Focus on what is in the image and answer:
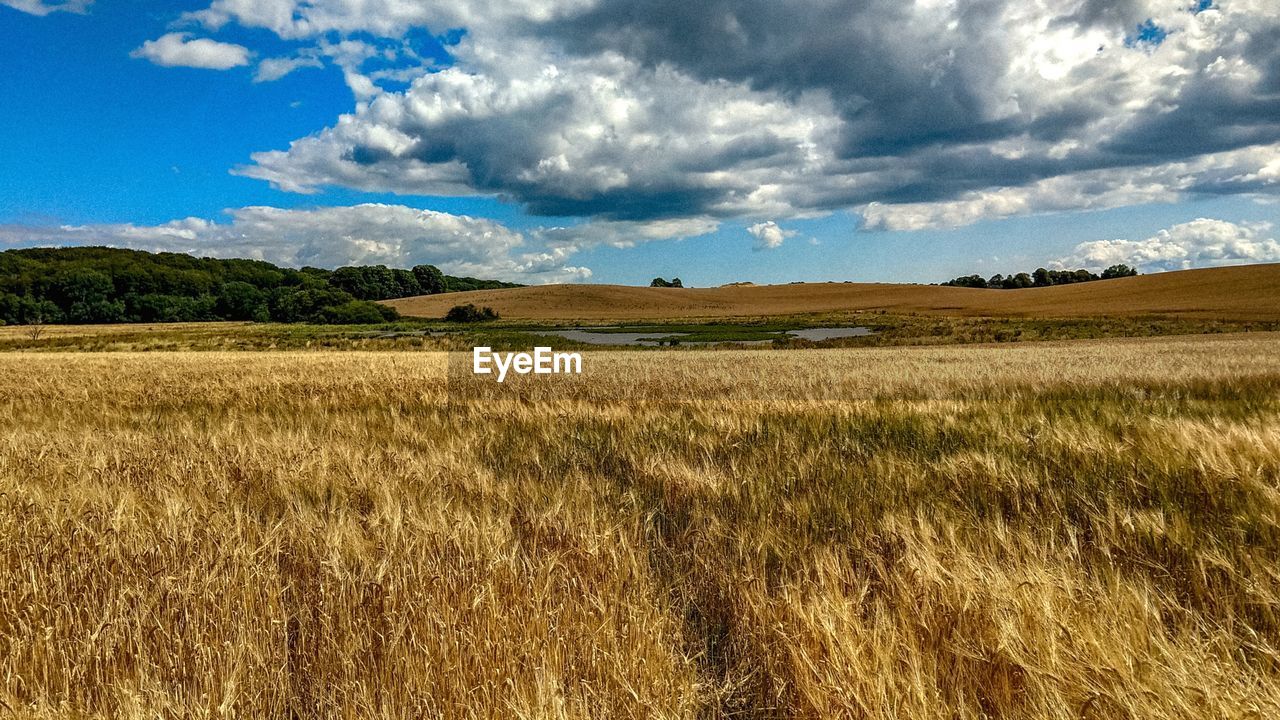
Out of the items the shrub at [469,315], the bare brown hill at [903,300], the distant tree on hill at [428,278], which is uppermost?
the distant tree on hill at [428,278]

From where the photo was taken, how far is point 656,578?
2.97 m

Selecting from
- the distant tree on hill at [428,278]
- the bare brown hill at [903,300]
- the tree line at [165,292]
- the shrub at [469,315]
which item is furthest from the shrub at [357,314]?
the distant tree on hill at [428,278]

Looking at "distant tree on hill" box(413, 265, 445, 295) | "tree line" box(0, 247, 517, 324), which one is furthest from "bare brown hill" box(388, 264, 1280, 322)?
"distant tree on hill" box(413, 265, 445, 295)

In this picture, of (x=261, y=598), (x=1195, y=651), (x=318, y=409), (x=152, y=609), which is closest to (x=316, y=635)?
(x=261, y=598)

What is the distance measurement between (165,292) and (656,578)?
169m

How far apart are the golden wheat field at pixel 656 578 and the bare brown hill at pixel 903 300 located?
2914 inches

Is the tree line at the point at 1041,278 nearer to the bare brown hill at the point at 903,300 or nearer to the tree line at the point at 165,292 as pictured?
the bare brown hill at the point at 903,300

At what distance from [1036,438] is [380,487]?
16.7 ft

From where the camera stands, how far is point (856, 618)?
7.48ft

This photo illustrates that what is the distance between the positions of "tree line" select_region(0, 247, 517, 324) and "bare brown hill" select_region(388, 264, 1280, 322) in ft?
48.8

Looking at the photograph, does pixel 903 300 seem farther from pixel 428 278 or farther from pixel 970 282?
pixel 428 278

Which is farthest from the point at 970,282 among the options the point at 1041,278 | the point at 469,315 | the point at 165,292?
the point at 165,292

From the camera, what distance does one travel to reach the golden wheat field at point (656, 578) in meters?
2.04

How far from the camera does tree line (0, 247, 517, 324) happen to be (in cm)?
11125
